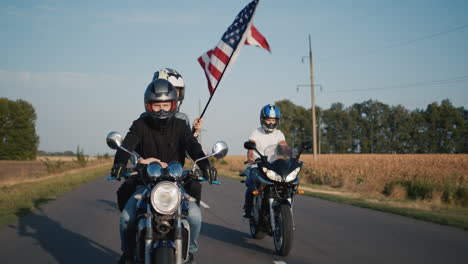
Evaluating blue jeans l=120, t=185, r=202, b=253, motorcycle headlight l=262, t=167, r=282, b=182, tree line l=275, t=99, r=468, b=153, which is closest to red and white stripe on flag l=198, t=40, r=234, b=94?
motorcycle headlight l=262, t=167, r=282, b=182

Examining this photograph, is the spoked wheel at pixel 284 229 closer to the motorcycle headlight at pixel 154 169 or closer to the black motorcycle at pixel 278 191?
the black motorcycle at pixel 278 191

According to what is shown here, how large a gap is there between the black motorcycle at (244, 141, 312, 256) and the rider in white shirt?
42 cm

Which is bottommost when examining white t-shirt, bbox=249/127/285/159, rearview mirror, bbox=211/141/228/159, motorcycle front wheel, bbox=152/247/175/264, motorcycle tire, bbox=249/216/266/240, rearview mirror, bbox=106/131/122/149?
motorcycle tire, bbox=249/216/266/240

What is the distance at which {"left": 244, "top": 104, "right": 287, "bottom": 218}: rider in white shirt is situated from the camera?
7.68 meters

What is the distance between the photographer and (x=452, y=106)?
99938mm

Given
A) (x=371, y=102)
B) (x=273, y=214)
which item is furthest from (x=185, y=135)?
(x=371, y=102)

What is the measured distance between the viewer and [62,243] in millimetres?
7496

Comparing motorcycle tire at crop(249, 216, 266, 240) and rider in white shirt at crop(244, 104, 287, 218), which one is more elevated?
rider in white shirt at crop(244, 104, 287, 218)

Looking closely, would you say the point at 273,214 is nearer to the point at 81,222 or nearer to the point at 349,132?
the point at 81,222

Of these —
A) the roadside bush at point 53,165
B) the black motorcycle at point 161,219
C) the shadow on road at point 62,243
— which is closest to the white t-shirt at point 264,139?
the shadow on road at point 62,243

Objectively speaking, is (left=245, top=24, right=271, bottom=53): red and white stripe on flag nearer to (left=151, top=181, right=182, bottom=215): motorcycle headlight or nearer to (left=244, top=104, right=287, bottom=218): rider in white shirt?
(left=244, top=104, right=287, bottom=218): rider in white shirt

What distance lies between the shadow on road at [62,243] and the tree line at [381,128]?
8979 centimetres

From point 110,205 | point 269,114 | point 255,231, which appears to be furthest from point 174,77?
point 110,205

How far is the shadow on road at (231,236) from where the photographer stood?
7121 mm
